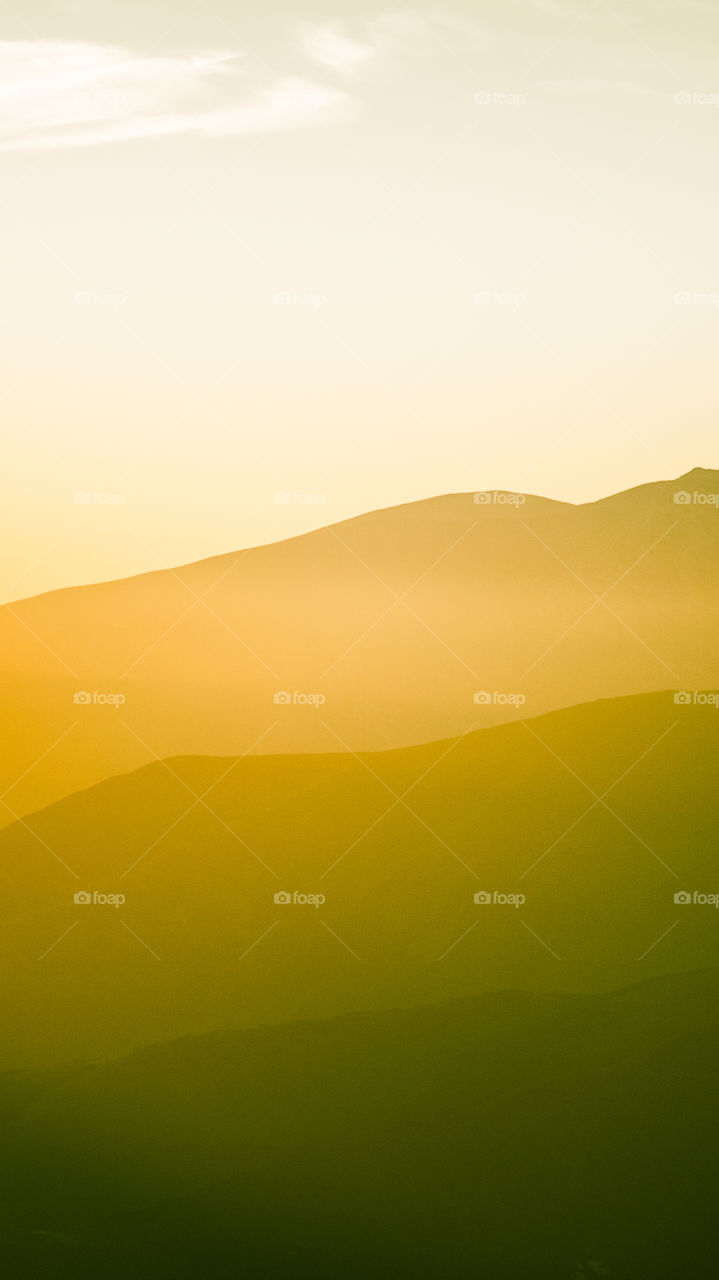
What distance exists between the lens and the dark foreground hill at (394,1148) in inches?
277

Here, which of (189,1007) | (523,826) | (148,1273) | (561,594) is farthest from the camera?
(561,594)

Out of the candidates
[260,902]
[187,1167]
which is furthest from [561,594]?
[187,1167]

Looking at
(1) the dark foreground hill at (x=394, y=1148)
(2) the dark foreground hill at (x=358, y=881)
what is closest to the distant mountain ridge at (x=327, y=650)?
(2) the dark foreground hill at (x=358, y=881)

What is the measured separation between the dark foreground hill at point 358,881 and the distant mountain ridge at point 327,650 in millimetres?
296

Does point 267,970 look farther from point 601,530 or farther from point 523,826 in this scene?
point 601,530

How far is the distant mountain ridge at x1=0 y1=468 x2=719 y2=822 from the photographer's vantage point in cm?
898

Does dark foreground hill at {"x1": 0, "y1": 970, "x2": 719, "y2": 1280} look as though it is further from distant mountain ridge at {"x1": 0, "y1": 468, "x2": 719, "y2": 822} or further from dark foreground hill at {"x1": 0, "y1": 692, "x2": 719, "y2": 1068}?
distant mountain ridge at {"x1": 0, "y1": 468, "x2": 719, "y2": 822}

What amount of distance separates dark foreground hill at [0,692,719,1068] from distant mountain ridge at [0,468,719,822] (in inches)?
11.6

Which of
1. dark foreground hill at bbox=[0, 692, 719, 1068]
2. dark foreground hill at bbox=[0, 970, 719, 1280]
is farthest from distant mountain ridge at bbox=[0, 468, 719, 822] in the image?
dark foreground hill at bbox=[0, 970, 719, 1280]

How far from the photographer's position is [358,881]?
8.62 meters

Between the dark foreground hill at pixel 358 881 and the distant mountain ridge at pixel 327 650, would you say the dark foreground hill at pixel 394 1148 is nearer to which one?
the dark foreground hill at pixel 358 881

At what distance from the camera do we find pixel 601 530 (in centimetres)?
998

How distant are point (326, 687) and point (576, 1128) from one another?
3868 millimetres

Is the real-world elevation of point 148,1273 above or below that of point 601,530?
below
